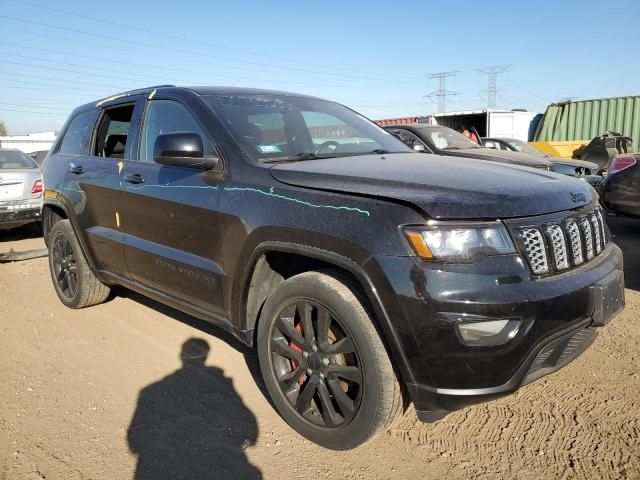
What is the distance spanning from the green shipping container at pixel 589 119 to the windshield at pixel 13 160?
679 inches

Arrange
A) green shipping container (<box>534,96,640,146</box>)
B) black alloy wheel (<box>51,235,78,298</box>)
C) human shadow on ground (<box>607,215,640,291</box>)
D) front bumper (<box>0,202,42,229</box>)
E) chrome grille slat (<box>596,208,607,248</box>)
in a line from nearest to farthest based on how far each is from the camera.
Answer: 1. chrome grille slat (<box>596,208,607,248</box>)
2. black alloy wheel (<box>51,235,78,298</box>)
3. human shadow on ground (<box>607,215,640,291</box>)
4. front bumper (<box>0,202,42,229</box>)
5. green shipping container (<box>534,96,640,146</box>)

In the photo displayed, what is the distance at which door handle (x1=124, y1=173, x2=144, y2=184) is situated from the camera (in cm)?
338

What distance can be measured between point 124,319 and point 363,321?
2.86m

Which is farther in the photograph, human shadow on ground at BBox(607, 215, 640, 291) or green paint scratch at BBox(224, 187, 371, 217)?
human shadow on ground at BBox(607, 215, 640, 291)

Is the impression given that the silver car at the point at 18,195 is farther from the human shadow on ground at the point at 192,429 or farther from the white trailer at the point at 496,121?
the white trailer at the point at 496,121

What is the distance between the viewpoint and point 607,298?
2.28 meters

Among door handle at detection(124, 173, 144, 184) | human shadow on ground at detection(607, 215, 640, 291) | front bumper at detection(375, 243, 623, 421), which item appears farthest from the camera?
human shadow on ground at detection(607, 215, 640, 291)

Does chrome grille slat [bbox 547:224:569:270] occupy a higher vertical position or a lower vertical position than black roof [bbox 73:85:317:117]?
lower

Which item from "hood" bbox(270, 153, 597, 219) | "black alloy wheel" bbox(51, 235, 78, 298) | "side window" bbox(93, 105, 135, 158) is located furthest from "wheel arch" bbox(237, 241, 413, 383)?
"black alloy wheel" bbox(51, 235, 78, 298)

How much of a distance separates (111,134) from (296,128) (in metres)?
1.91

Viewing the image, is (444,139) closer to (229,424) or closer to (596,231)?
(596,231)

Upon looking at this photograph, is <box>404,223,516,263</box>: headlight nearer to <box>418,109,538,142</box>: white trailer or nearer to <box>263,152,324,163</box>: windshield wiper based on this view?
<box>263,152,324,163</box>: windshield wiper

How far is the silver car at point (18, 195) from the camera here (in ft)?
25.2

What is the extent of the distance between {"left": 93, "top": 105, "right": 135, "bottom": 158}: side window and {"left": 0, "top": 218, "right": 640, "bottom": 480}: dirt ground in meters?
1.56
